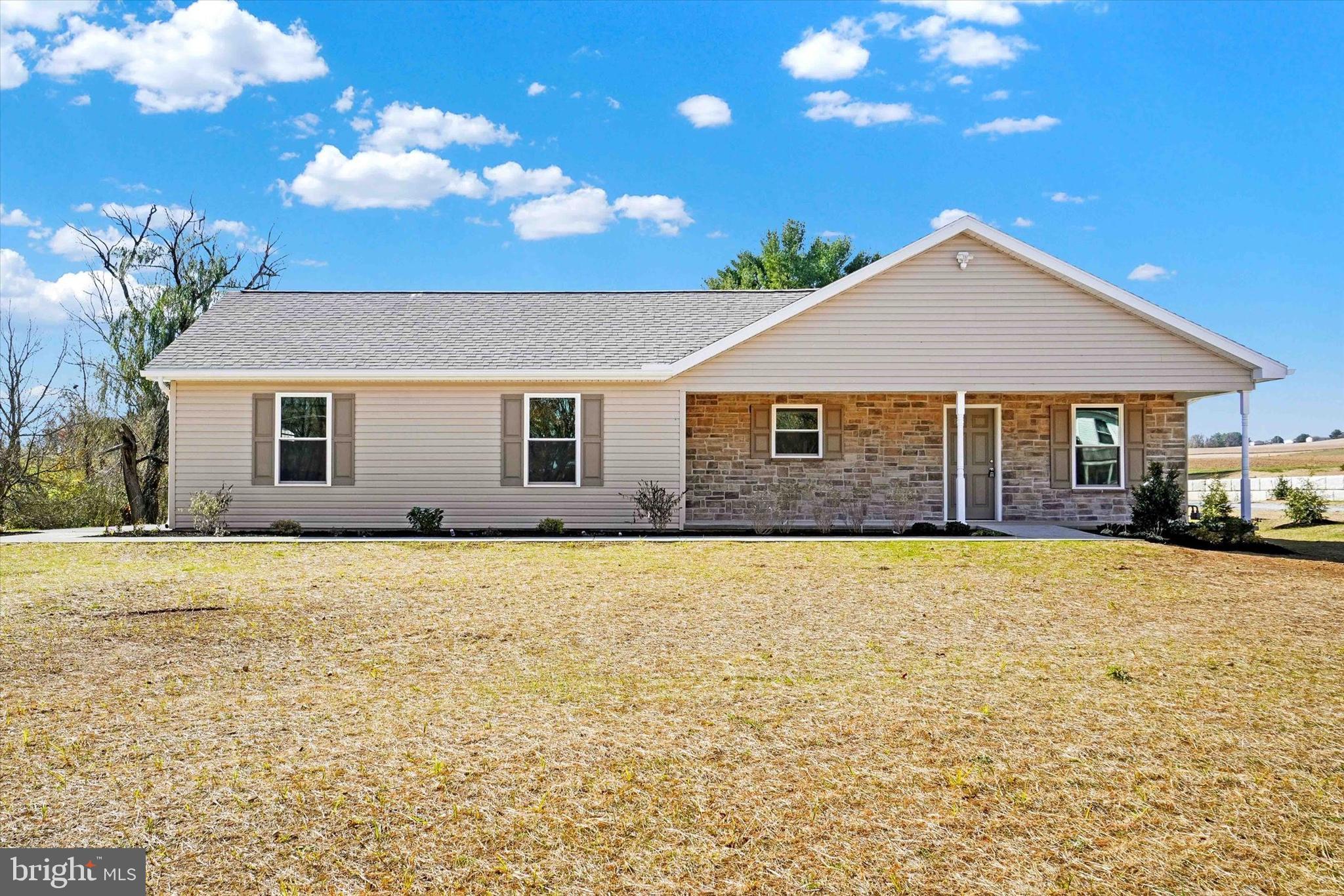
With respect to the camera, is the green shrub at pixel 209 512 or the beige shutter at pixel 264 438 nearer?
the green shrub at pixel 209 512

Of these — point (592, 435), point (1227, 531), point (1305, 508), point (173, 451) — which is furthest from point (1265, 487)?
point (173, 451)

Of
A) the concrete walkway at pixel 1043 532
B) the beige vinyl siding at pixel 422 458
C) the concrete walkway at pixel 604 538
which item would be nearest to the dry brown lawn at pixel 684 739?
the concrete walkway at pixel 1043 532

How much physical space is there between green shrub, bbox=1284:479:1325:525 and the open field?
845 inches

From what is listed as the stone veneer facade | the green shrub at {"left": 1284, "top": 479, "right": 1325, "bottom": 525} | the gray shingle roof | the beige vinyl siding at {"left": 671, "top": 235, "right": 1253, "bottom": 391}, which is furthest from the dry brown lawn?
the green shrub at {"left": 1284, "top": 479, "right": 1325, "bottom": 525}

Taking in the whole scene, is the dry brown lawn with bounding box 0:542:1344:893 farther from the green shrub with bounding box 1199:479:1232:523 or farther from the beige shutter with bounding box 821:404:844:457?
the beige shutter with bounding box 821:404:844:457

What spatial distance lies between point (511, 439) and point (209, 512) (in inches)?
205

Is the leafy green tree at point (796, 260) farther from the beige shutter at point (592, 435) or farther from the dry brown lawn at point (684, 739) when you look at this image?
the dry brown lawn at point (684, 739)

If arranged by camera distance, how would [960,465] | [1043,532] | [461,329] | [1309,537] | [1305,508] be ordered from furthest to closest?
[1305,508] < [461,329] < [1309,537] < [960,465] < [1043,532]

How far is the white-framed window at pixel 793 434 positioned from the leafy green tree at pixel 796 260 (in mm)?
23909

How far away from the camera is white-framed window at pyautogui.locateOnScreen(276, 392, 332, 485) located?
15.6 metres

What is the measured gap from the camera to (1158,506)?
14.1 meters

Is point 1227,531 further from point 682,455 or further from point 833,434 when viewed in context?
point 682,455

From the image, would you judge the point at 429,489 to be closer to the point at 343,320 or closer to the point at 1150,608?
the point at 343,320

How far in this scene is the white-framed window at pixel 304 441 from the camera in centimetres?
1555
